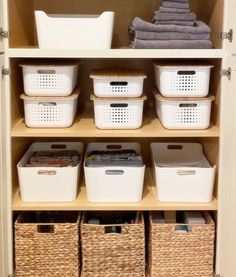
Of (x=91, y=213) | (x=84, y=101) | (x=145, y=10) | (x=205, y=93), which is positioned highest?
(x=145, y=10)

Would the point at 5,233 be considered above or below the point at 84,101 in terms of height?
below

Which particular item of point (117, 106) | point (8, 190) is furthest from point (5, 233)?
point (117, 106)

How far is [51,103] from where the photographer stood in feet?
6.89

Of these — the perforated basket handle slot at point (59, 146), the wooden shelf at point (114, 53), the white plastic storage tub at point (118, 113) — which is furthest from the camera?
the perforated basket handle slot at point (59, 146)

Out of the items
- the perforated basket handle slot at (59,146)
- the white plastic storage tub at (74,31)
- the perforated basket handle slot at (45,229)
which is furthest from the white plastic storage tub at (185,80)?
the perforated basket handle slot at (45,229)

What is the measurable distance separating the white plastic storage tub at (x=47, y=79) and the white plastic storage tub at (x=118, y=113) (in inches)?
5.5

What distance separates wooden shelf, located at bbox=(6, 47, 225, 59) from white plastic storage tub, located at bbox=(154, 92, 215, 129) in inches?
7.7

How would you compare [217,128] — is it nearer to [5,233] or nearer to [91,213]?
[91,213]

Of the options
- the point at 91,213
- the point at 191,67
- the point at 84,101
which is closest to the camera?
the point at 191,67

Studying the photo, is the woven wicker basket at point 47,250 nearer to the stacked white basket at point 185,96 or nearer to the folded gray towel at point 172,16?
the stacked white basket at point 185,96

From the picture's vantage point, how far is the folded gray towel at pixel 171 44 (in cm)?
200

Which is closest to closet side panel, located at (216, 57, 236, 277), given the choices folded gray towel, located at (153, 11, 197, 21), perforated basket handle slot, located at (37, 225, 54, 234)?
folded gray towel, located at (153, 11, 197, 21)

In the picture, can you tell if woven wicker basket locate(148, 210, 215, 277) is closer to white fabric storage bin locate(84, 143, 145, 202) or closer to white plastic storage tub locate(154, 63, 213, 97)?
white fabric storage bin locate(84, 143, 145, 202)

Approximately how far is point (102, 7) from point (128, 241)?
113 cm
